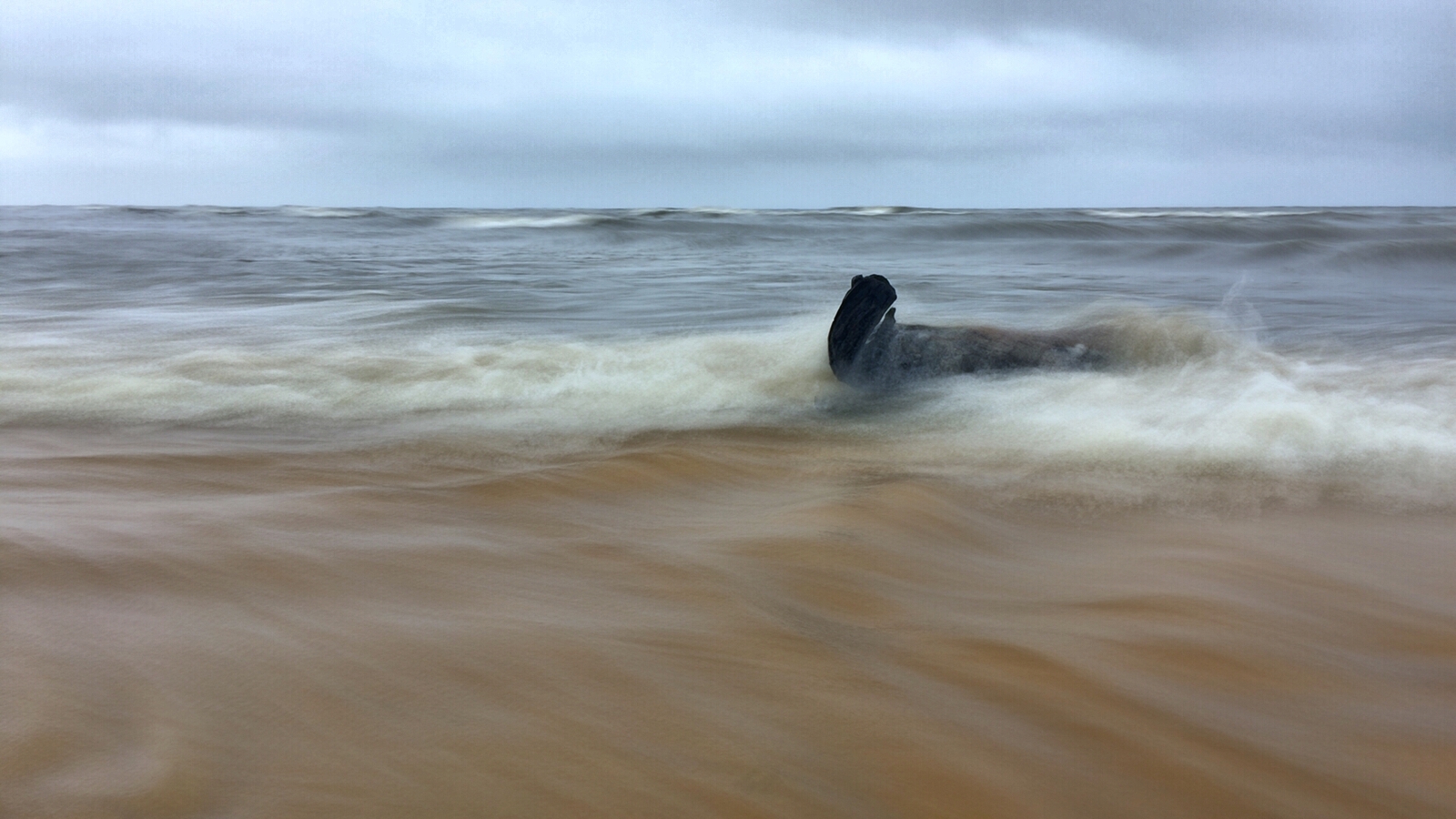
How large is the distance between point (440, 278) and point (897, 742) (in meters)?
10.1

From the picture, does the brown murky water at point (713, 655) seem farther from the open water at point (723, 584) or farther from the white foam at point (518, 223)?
the white foam at point (518, 223)

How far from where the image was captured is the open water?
4.63ft

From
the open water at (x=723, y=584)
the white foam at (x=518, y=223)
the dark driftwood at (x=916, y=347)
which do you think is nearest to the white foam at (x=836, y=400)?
the open water at (x=723, y=584)

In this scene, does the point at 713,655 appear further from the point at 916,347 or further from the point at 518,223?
the point at 518,223

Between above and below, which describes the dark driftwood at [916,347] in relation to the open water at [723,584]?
above

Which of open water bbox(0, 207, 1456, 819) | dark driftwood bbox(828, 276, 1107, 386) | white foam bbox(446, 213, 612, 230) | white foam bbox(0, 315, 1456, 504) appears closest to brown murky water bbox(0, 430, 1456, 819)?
open water bbox(0, 207, 1456, 819)

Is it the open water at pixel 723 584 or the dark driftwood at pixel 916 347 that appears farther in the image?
the dark driftwood at pixel 916 347

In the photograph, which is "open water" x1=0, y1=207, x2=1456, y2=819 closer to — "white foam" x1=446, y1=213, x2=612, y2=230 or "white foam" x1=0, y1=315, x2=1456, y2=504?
"white foam" x1=0, y1=315, x2=1456, y2=504

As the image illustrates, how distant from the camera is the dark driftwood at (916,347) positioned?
464 centimetres

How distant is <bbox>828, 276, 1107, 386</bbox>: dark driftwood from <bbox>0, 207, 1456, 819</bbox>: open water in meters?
0.21

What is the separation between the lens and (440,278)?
1079 cm

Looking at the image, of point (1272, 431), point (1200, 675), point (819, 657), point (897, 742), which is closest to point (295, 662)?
point (819, 657)

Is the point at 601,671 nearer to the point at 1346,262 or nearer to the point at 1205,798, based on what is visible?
the point at 1205,798

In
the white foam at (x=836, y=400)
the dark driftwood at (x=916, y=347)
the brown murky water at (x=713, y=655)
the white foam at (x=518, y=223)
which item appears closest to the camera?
the brown murky water at (x=713, y=655)
